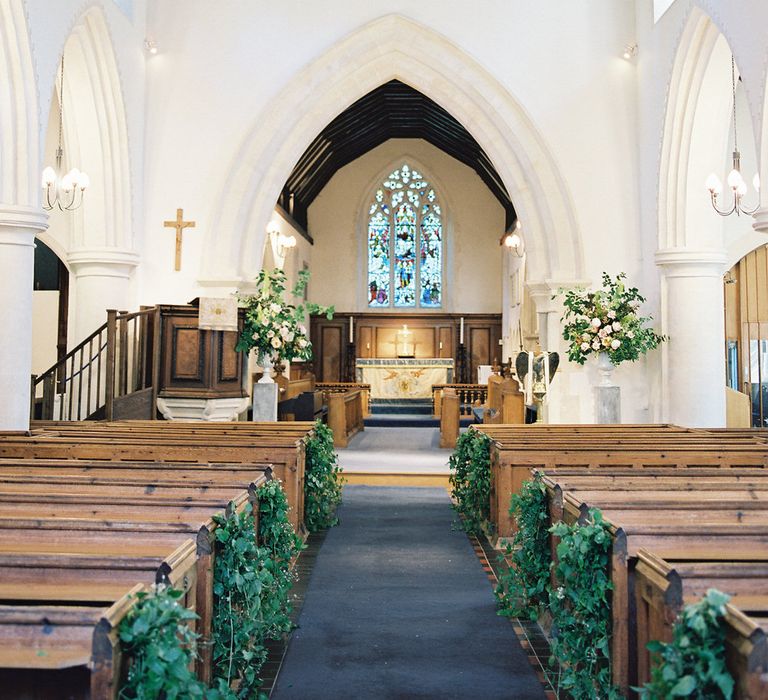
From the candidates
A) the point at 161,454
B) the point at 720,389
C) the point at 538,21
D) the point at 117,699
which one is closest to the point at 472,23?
the point at 538,21

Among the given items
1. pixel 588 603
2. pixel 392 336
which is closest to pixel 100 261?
pixel 588 603

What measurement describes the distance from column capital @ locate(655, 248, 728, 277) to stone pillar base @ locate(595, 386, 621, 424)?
1.26 meters

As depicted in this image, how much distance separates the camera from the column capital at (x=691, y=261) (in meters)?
8.03

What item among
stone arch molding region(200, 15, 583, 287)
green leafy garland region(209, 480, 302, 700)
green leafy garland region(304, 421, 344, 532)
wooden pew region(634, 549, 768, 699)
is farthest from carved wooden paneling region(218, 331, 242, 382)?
wooden pew region(634, 549, 768, 699)

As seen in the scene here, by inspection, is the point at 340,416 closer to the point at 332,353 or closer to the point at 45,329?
the point at 45,329

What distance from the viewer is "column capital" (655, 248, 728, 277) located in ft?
26.3

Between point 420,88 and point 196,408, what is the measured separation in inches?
172

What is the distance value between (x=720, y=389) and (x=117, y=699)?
24.9ft

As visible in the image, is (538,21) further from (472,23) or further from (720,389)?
(720,389)

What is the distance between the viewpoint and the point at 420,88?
9156 mm

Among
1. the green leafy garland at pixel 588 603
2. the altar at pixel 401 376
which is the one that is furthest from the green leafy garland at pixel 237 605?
the altar at pixel 401 376

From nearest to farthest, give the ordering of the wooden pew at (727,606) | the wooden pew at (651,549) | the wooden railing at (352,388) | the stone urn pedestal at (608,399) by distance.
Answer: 1. the wooden pew at (727,606)
2. the wooden pew at (651,549)
3. the stone urn pedestal at (608,399)
4. the wooden railing at (352,388)

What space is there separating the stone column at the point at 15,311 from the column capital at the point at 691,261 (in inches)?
221

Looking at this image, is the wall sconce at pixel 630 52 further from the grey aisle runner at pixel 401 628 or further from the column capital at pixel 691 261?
the grey aisle runner at pixel 401 628
